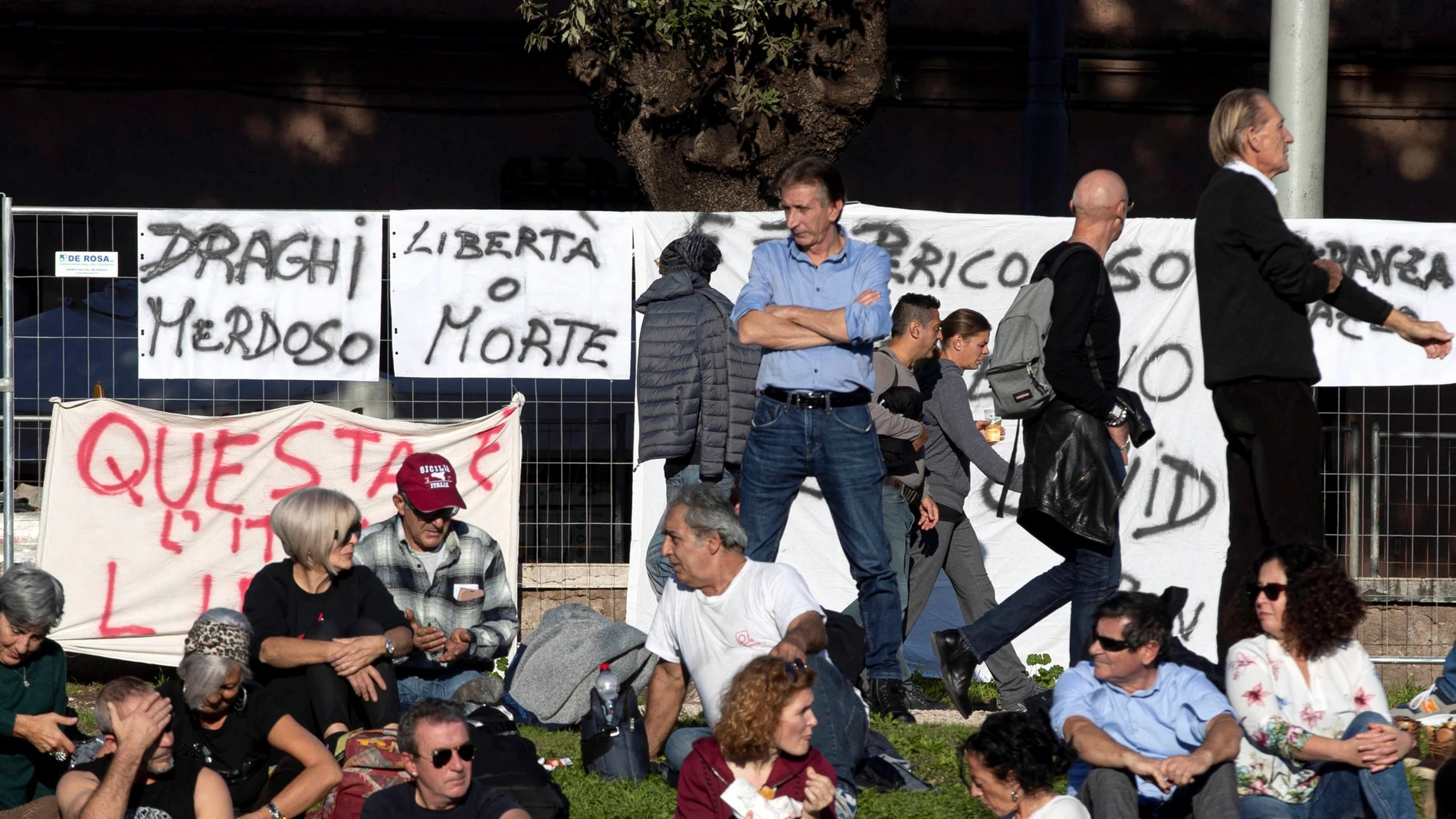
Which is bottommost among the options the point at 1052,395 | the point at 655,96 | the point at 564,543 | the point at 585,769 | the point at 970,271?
the point at 585,769

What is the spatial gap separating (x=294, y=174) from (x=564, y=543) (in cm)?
919

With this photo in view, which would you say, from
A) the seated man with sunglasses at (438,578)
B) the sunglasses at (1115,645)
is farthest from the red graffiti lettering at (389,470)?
the sunglasses at (1115,645)

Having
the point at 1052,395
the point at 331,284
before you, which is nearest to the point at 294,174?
the point at 331,284

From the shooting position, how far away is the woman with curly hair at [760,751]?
4.79m

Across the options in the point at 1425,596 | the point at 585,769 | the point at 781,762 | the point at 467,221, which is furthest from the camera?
the point at 1425,596

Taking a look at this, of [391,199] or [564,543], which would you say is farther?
[391,199]

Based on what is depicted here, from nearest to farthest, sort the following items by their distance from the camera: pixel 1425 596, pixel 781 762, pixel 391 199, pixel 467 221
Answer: pixel 781 762 < pixel 467 221 < pixel 1425 596 < pixel 391 199

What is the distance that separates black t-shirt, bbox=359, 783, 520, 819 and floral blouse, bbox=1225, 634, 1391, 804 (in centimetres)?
212

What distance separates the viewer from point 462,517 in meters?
8.52

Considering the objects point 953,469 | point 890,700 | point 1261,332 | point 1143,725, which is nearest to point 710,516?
point 1143,725

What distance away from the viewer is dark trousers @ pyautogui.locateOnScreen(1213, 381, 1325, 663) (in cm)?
577

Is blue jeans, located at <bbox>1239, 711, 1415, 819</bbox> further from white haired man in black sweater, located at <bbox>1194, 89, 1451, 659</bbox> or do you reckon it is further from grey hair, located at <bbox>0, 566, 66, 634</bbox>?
grey hair, located at <bbox>0, 566, 66, 634</bbox>

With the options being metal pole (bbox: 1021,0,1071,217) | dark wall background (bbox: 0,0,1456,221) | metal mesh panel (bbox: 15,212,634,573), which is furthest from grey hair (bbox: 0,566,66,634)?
dark wall background (bbox: 0,0,1456,221)

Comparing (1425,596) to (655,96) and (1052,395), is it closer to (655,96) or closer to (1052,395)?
(1052,395)
